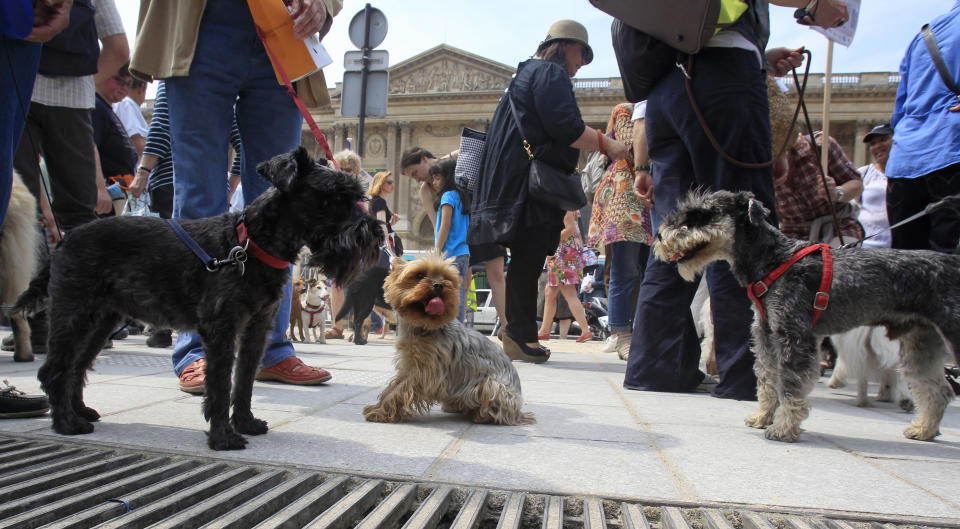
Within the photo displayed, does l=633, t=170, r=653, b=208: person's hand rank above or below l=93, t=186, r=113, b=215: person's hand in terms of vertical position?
above

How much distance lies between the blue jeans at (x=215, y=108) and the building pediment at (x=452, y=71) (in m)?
53.3

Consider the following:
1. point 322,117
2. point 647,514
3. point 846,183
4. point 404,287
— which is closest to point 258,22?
point 404,287

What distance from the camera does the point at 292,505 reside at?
1.66m

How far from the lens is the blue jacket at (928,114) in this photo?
12.0 feet

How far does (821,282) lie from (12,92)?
404 cm

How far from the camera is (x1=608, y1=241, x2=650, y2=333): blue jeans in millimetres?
6805

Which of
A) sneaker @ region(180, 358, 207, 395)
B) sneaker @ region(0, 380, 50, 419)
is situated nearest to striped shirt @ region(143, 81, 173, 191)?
sneaker @ region(180, 358, 207, 395)

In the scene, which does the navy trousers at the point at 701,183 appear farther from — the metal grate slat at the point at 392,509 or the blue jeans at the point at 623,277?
the metal grate slat at the point at 392,509

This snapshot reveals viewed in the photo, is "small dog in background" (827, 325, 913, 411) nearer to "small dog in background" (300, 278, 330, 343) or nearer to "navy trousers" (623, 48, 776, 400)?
"navy trousers" (623, 48, 776, 400)

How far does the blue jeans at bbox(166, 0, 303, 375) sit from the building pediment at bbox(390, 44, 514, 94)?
5325 cm

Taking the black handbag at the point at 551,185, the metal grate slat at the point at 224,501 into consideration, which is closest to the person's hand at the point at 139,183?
the black handbag at the point at 551,185

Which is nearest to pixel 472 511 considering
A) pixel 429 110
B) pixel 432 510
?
pixel 432 510

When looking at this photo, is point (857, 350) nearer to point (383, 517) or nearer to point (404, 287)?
point (404, 287)

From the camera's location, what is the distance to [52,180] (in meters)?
4.23
